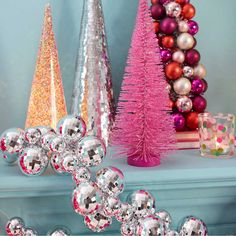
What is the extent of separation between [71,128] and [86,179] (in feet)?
0.27

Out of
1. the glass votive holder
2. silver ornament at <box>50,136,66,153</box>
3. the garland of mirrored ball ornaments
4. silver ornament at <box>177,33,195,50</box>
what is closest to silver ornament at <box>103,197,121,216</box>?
the garland of mirrored ball ornaments

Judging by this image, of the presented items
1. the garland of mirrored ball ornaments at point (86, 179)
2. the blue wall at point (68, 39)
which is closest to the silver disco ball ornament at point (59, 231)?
the garland of mirrored ball ornaments at point (86, 179)

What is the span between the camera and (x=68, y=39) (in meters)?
0.90

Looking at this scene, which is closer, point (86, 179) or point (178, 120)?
point (86, 179)

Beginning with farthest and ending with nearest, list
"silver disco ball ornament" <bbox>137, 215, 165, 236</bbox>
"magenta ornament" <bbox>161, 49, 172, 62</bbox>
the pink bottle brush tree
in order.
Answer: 1. "magenta ornament" <bbox>161, 49, 172, 62</bbox>
2. the pink bottle brush tree
3. "silver disco ball ornament" <bbox>137, 215, 165, 236</bbox>

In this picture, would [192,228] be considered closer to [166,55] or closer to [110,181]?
[110,181]

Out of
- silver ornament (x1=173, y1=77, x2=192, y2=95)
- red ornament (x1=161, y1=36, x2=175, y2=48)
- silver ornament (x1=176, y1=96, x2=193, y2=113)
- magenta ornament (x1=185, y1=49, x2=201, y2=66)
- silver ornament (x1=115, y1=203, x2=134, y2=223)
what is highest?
red ornament (x1=161, y1=36, x2=175, y2=48)

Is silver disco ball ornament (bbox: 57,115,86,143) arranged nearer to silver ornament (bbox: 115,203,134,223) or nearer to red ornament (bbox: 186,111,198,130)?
silver ornament (bbox: 115,203,134,223)

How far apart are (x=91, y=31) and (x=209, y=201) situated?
366 millimetres

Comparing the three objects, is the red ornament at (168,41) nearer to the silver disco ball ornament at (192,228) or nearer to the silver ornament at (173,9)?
the silver ornament at (173,9)

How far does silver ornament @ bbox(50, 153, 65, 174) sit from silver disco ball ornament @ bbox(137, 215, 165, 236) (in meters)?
0.14

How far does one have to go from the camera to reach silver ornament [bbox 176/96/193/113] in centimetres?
80

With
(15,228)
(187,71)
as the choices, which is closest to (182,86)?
(187,71)

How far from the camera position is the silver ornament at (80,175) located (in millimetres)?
630
